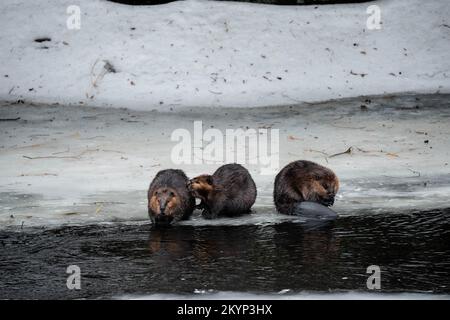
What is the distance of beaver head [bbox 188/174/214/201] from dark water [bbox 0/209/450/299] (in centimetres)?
41

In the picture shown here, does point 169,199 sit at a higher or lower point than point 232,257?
higher

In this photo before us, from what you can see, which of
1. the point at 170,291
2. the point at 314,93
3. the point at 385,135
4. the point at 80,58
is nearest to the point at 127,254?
the point at 170,291

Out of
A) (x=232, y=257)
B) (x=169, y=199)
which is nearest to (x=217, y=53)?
(x=169, y=199)

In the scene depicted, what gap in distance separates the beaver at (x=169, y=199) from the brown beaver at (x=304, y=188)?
889mm

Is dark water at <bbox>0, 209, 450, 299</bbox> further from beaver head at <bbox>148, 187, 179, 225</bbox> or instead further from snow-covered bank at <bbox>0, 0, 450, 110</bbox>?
snow-covered bank at <bbox>0, 0, 450, 110</bbox>

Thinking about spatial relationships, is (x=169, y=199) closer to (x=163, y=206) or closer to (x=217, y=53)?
(x=163, y=206)

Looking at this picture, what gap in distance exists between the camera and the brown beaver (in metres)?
8.18

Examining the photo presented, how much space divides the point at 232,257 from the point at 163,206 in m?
1.40

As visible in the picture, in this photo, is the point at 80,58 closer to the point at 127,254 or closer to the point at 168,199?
the point at 168,199

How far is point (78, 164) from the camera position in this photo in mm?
10734

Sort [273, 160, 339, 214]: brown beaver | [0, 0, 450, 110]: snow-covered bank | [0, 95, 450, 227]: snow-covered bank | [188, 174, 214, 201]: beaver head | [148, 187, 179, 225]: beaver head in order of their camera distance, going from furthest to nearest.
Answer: [0, 0, 450, 110]: snow-covered bank
[0, 95, 450, 227]: snow-covered bank
[273, 160, 339, 214]: brown beaver
[188, 174, 214, 201]: beaver head
[148, 187, 179, 225]: beaver head

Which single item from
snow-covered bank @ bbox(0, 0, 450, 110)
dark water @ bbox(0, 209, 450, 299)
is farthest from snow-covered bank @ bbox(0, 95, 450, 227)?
snow-covered bank @ bbox(0, 0, 450, 110)

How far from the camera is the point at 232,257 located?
654cm
